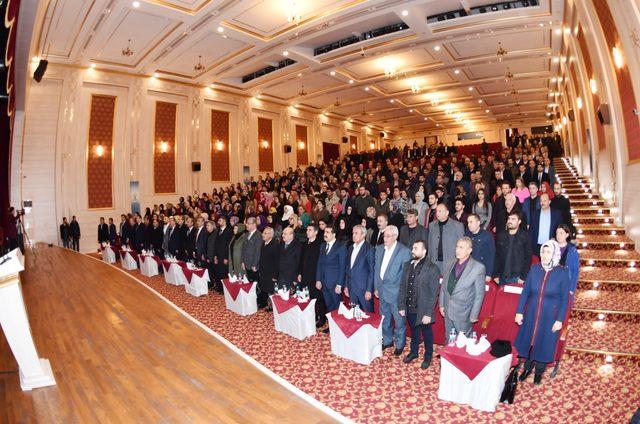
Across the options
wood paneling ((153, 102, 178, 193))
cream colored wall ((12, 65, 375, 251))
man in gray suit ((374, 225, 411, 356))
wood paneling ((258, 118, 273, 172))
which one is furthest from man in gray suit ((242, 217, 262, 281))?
wood paneling ((258, 118, 273, 172))

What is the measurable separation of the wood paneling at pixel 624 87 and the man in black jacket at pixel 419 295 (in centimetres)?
423

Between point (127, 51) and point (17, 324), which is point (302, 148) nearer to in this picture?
point (127, 51)

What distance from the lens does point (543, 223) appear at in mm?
5023

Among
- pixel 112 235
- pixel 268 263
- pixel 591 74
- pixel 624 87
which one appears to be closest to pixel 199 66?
pixel 112 235

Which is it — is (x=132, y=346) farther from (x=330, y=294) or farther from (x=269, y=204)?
(x=269, y=204)

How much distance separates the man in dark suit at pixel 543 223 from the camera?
4926 mm

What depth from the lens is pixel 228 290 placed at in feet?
19.8

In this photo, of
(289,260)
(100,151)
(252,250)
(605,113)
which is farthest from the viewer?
(100,151)

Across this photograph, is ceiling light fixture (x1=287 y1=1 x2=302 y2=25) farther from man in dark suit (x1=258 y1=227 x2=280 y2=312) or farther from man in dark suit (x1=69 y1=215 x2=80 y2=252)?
man in dark suit (x1=69 y1=215 x2=80 y2=252)

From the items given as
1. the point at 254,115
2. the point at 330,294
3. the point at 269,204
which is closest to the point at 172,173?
the point at 254,115

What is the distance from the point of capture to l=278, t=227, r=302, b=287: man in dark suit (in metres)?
5.46

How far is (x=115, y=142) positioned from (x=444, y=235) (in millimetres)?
13017

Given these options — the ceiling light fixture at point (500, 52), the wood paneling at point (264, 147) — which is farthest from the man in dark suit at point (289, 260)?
the wood paneling at point (264, 147)

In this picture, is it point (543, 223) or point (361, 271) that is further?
point (543, 223)
